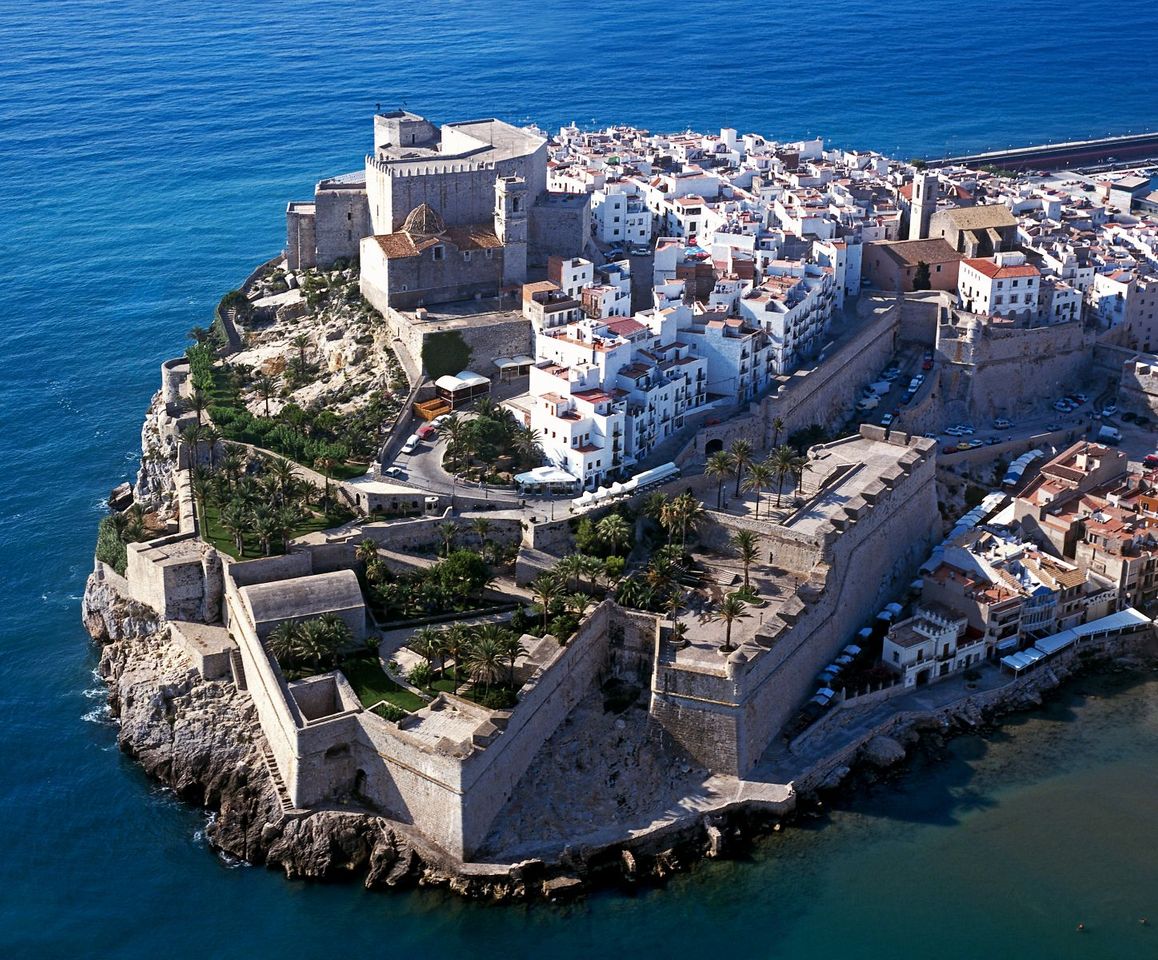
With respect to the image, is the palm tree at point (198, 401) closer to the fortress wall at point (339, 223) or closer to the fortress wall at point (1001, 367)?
the fortress wall at point (339, 223)

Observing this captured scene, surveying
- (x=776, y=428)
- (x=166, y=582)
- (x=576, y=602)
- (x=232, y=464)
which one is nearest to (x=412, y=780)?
(x=576, y=602)

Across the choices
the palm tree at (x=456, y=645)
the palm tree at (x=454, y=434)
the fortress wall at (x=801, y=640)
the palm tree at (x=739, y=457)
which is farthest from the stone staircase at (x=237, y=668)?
the palm tree at (x=739, y=457)

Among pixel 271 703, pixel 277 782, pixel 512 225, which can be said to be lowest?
pixel 277 782

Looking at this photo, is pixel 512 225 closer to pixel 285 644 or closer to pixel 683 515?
pixel 683 515

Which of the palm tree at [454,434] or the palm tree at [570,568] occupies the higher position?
the palm tree at [454,434]

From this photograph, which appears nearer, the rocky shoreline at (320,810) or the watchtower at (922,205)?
the rocky shoreline at (320,810)
